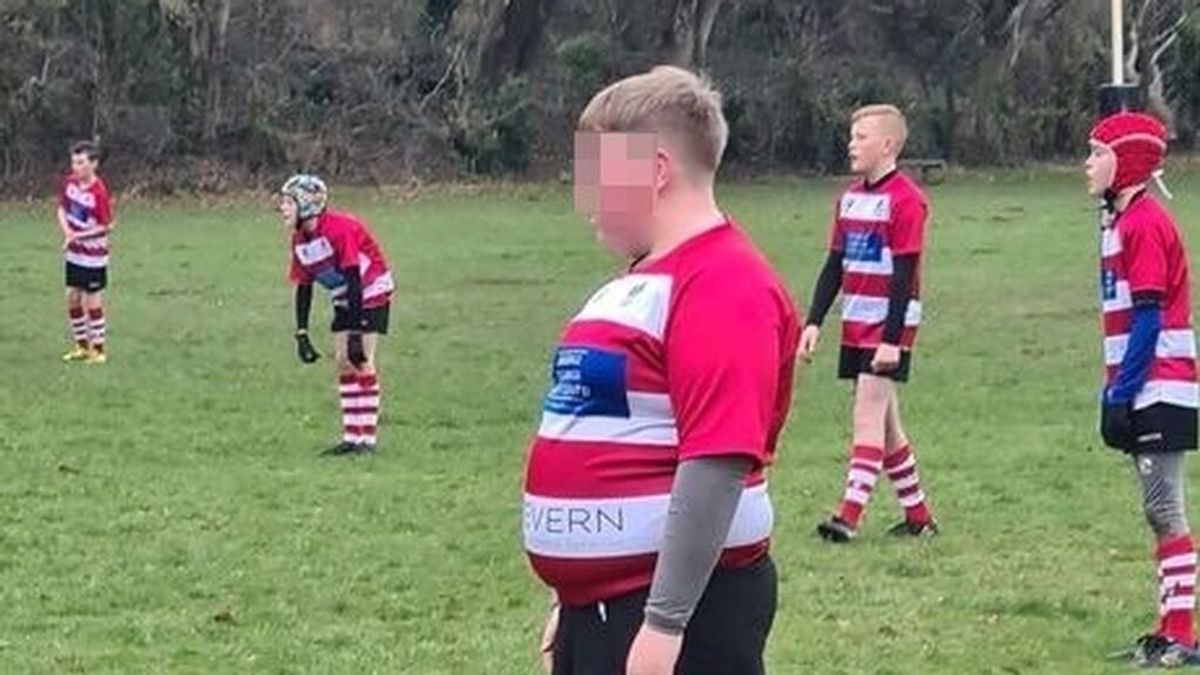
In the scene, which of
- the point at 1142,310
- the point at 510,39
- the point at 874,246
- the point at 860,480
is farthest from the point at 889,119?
the point at 510,39

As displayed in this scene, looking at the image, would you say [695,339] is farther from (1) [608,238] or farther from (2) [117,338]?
(2) [117,338]

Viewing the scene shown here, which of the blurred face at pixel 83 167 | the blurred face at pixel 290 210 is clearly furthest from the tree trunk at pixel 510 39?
the blurred face at pixel 290 210

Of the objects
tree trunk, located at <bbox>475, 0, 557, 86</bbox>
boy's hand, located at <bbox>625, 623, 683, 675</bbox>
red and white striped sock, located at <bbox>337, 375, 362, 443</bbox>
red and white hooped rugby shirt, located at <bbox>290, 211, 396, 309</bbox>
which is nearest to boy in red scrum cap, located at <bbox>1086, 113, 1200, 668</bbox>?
boy's hand, located at <bbox>625, 623, 683, 675</bbox>

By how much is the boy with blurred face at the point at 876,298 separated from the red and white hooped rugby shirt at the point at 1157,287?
246 cm

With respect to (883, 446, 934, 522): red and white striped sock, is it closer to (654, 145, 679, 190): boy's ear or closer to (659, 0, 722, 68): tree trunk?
(654, 145, 679, 190): boy's ear

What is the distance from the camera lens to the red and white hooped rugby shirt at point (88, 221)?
20.7 metres

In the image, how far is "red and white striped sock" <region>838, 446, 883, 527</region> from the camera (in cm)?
1114

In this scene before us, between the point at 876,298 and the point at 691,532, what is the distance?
665cm

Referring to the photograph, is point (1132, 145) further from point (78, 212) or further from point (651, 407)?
point (78, 212)

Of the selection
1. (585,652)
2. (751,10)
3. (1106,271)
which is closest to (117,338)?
(1106,271)

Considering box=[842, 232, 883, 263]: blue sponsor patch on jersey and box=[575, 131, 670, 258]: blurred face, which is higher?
box=[575, 131, 670, 258]: blurred face

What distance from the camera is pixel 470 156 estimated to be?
5216 cm

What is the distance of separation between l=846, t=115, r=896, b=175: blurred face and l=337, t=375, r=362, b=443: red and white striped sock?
4982 mm

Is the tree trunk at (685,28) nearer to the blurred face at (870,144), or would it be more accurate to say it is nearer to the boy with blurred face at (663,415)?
the blurred face at (870,144)
